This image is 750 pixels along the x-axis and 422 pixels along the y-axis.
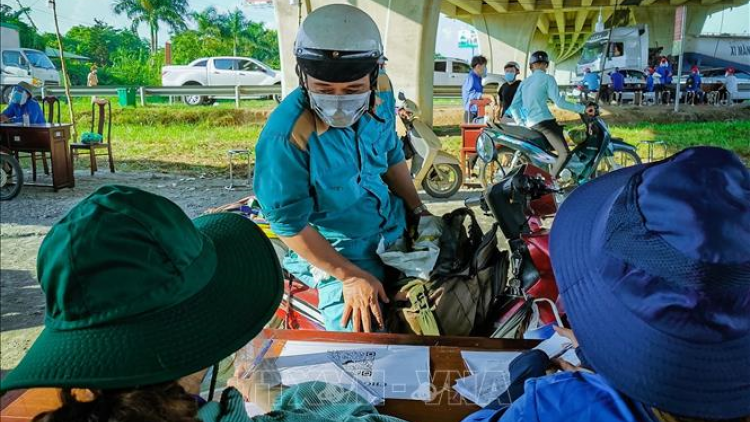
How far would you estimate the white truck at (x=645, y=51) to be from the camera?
22.7 m

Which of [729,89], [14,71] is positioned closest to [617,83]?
[729,89]

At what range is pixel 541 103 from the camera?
7426mm

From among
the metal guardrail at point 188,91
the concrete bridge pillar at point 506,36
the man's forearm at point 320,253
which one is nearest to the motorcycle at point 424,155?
the man's forearm at point 320,253

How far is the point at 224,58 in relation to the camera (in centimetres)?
2089

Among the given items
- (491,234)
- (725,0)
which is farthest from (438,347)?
(725,0)

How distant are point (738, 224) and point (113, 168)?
10.9 meters

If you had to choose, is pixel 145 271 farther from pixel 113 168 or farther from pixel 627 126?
pixel 627 126

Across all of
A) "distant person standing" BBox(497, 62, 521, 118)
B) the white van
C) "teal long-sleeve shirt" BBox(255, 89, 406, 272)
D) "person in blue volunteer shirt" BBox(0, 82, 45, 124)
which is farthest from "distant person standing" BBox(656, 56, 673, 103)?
"teal long-sleeve shirt" BBox(255, 89, 406, 272)

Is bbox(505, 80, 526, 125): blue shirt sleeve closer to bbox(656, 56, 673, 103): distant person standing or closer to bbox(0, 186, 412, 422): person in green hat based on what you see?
bbox(0, 186, 412, 422): person in green hat

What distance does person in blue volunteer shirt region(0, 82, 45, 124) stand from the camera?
30.5 feet

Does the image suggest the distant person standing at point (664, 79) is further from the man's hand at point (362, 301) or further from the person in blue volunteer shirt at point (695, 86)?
the man's hand at point (362, 301)

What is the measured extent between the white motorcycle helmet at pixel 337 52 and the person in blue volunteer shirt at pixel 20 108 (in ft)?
29.9

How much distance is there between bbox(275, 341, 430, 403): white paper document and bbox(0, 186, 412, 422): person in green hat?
62 cm

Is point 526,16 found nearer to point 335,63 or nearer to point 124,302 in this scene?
point 335,63
